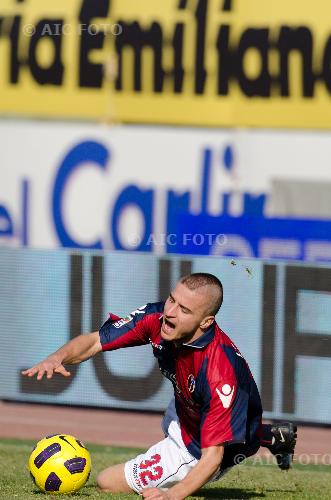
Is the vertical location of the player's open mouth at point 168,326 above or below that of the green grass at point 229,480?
above

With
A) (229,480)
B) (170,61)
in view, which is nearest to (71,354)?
(229,480)

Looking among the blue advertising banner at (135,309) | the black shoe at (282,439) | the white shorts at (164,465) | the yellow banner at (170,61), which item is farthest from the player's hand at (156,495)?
the yellow banner at (170,61)

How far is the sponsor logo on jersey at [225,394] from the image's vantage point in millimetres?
6098

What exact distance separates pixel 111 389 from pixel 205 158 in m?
2.90

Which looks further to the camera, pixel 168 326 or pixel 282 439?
pixel 282 439

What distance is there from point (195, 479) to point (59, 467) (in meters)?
1.17

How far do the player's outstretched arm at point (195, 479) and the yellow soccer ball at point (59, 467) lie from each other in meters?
0.99

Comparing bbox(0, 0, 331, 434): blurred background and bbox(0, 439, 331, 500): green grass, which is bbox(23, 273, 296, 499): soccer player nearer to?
bbox(0, 439, 331, 500): green grass

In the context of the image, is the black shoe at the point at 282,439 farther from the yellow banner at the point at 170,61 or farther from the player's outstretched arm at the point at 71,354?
the yellow banner at the point at 170,61

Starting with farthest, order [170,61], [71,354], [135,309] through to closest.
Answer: [170,61]
[135,309]
[71,354]

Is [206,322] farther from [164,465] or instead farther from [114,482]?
[114,482]

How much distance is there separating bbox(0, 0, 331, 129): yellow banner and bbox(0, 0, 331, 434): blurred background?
0.6 inches

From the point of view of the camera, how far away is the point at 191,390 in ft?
20.9

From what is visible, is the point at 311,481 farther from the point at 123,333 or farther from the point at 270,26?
the point at 270,26
